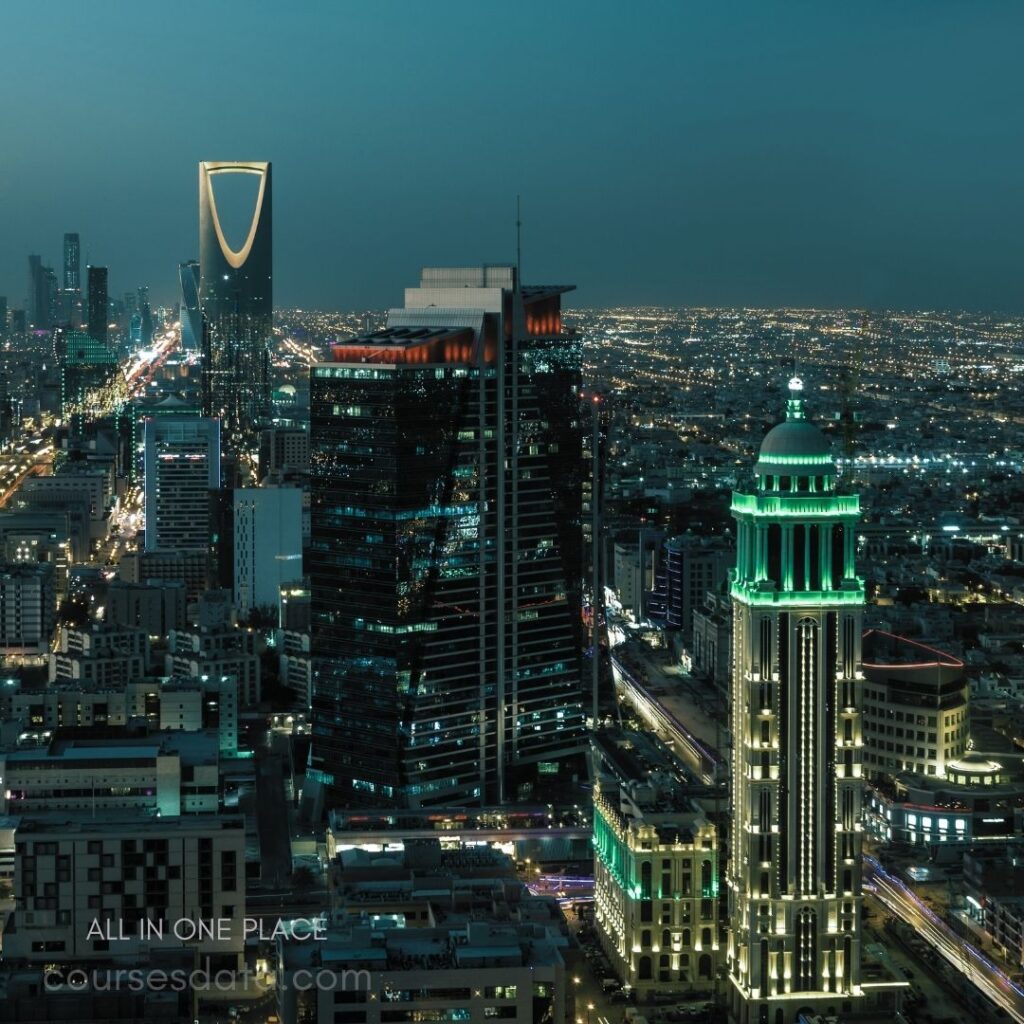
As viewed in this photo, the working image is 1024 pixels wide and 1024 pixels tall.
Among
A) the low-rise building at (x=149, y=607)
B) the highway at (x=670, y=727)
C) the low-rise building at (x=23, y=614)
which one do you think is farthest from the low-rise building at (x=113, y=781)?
the low-rise building at (x=149, y=607)

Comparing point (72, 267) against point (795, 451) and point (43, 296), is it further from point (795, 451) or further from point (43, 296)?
point (795, 451)

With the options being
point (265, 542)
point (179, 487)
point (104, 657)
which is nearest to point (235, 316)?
point (179, 487)

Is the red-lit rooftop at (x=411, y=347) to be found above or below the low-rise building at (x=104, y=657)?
above

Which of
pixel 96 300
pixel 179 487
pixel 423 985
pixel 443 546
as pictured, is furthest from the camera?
pixel 96 300

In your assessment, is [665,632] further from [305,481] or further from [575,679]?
[305,481]

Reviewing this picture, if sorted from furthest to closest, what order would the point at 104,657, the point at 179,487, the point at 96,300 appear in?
the point at 96,300 < the point at 179,487 < the point at 104,657

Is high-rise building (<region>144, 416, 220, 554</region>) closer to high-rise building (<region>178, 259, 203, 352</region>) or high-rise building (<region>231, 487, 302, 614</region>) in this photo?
high-rise building (<region>231, 487, 302, 614</region>)

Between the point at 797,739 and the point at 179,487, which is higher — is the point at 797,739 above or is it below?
above

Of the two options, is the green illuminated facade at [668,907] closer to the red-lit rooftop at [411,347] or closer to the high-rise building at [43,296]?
the red-lit rooftop at [411,347]

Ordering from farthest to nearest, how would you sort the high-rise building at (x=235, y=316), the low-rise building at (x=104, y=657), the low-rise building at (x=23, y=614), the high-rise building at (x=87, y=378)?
1. the high-rise building at (x=87, y=378)
2. the high-rise building at (x=235, y=316)
3. the low-rise building at (x=23, y=614)
4. the low-rise building at (x=104, y=657)
